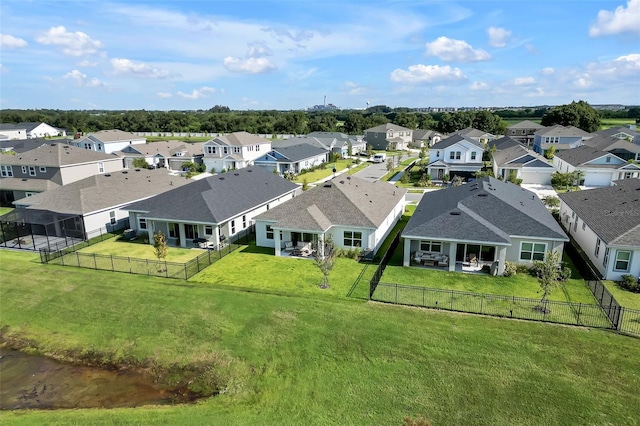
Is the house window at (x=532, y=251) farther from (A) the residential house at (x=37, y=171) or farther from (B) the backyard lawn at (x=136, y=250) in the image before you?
(A) the residential house at (x=37, y=171)

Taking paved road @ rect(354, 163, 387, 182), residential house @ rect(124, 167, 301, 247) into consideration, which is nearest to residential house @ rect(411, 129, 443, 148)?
paved road @ rect(354, 163, 387, 182)

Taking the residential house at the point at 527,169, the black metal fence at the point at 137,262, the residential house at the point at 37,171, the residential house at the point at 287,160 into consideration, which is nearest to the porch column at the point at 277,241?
the black metal fence at the point at 137,262

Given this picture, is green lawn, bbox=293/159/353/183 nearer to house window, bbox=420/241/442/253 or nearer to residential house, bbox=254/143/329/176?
residential house, bbox=254/143/329/176

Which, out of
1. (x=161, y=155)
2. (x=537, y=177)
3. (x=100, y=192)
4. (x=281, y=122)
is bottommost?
(x=537, y=177)

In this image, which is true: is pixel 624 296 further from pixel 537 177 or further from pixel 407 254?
pixel 537 177

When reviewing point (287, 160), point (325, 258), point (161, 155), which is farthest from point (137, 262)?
point (161, 155)

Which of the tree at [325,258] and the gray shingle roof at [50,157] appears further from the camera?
the gray shingle roof at [50,157]

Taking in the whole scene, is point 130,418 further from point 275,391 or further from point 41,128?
point 41,128
